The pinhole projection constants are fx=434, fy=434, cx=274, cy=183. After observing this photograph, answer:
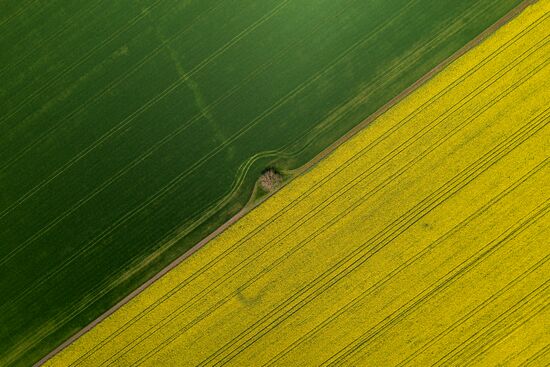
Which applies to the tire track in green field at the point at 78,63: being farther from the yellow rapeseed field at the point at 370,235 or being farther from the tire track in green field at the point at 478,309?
the tire track in green field at the point at 478,309

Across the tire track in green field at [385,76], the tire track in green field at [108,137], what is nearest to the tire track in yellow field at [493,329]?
the tire track in green field at [385,76]

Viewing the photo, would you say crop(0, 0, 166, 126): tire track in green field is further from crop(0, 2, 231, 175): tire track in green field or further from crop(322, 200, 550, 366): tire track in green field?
crop(322, 200, 550, 366): tire track in green field

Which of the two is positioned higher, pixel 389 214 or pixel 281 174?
pixel 281 174

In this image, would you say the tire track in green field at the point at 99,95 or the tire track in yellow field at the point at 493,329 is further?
the tire track in green field at the point at 99,95

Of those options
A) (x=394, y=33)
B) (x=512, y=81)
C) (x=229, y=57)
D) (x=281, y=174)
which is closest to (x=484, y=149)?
(x=512, y=81)

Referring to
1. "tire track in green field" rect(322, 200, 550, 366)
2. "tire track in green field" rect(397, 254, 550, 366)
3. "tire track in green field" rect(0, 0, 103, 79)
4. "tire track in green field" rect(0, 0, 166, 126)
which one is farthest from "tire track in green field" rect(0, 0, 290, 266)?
"tire track in green field" rect(397, 254, 550, 366)

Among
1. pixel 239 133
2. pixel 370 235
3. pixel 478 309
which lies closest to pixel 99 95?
pixel 239 133

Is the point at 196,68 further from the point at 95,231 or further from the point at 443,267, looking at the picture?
the point at 443,267

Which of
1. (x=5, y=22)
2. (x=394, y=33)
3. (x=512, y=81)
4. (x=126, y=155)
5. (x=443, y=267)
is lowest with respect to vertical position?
(x=443, y=267)
